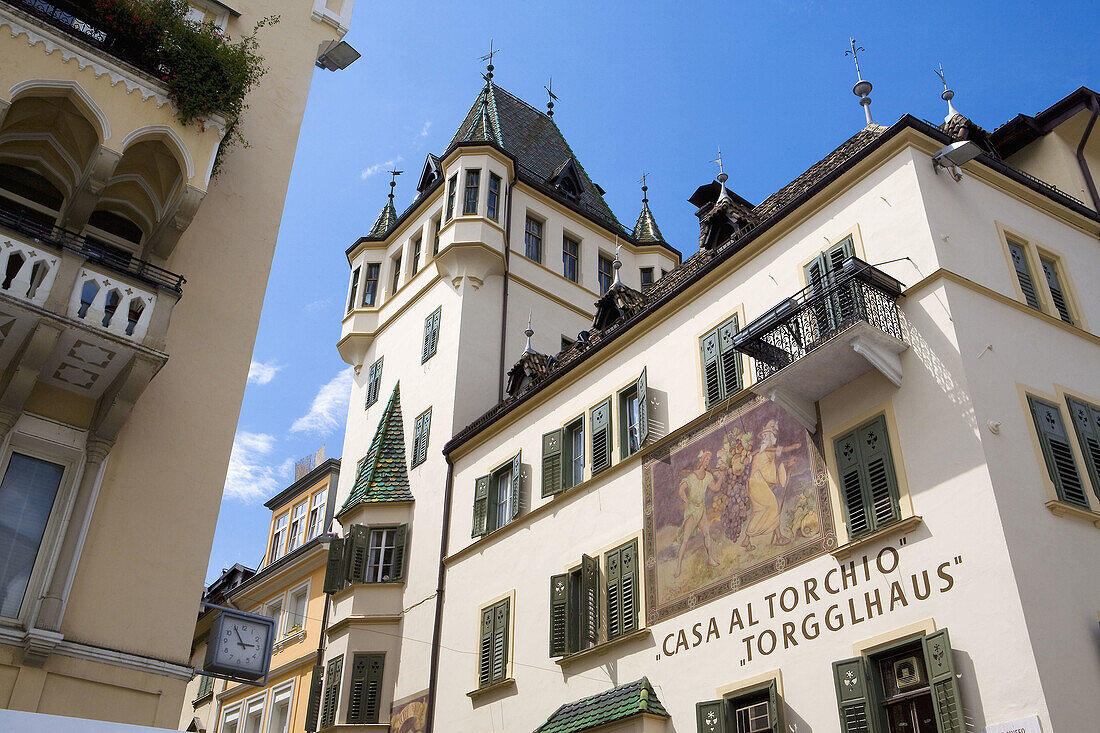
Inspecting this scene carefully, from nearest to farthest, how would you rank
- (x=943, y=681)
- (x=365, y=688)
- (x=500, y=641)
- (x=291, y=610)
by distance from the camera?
(x=943, y=681), (x=500, y=641), (x=365, y=688), (x=291, y=610)

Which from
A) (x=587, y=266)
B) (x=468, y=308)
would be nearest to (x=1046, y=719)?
(x=468, y=308)

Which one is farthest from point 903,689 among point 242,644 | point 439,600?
point 439,600

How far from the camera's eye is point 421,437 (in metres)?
Answer: 26.5

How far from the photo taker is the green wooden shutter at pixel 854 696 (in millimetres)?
12523

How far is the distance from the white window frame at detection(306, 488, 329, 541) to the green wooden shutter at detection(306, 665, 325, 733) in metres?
6.65

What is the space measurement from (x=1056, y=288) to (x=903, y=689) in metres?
7.45

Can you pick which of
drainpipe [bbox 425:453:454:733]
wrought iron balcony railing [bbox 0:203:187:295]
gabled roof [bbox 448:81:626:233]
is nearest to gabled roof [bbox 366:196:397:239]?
gabled roof [bbox 448:81:626:233]

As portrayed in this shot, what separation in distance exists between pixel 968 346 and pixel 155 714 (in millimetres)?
11506

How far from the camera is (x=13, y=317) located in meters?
11.8

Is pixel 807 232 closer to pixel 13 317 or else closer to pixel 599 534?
pixel 599 534

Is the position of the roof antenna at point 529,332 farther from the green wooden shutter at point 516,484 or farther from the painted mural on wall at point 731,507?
the painted mural on wall at point 731,507

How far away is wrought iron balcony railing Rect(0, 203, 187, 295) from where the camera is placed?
1238cm

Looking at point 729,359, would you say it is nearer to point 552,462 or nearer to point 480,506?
point 552,462

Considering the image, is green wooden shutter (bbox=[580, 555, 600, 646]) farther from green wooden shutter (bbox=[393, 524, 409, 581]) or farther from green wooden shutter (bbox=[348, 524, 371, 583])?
green wooden shutter (bbox=[348, 524, 371, 583])
